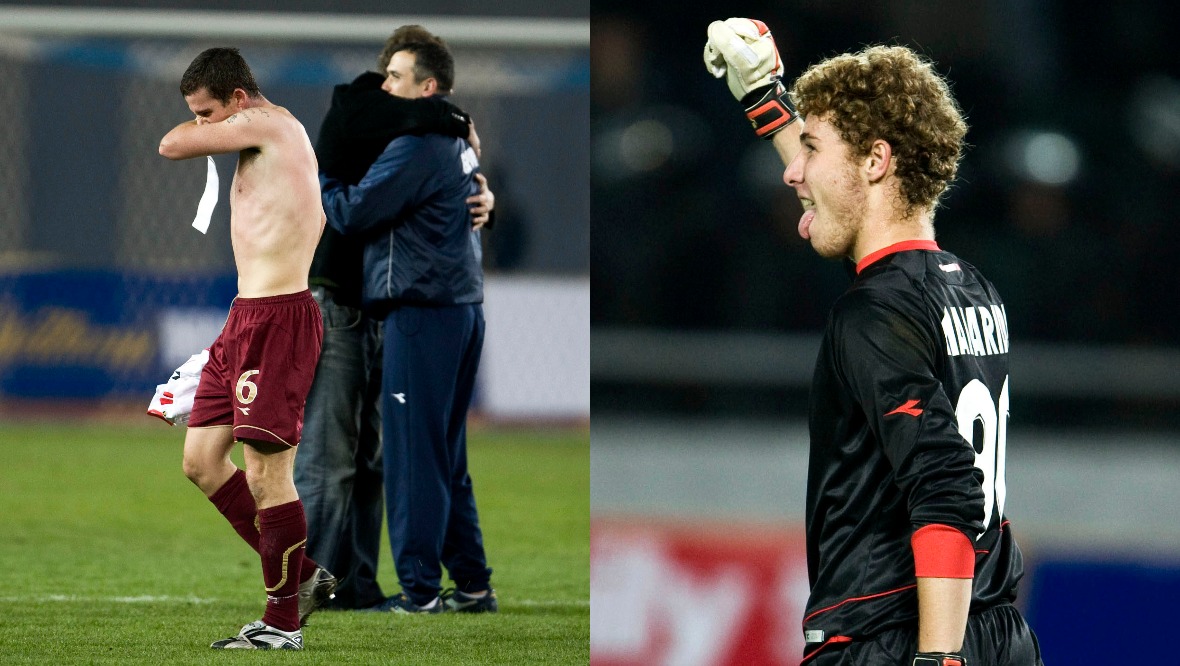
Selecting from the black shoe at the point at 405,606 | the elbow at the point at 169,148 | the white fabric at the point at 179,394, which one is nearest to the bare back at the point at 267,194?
the elbow at the point at 169,148

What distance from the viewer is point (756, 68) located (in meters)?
2.65

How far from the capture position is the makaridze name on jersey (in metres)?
1.94

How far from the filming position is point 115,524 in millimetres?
6289

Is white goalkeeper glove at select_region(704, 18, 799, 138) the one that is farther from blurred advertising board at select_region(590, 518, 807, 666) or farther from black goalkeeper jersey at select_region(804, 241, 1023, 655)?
blurred advertising board at select_region(590, 518, 807, 666)

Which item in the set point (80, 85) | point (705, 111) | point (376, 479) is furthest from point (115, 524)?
point (80, 85)

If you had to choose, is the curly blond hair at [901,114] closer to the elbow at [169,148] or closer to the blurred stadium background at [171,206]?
the elbow at [169,148]

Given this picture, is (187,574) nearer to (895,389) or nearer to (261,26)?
(895,389)

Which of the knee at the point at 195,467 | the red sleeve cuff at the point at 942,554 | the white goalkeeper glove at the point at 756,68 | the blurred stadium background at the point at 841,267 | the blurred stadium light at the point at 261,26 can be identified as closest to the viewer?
the red sleeve cuff at the point at 942,554

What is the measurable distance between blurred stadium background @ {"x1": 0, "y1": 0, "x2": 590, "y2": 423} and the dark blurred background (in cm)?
68

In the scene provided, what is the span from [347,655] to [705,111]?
9.09m

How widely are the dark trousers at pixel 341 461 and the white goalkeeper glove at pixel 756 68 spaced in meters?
2.20

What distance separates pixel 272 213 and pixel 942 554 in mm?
2277

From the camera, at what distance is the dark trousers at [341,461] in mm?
4438

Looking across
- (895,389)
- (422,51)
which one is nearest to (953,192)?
(422,51)
